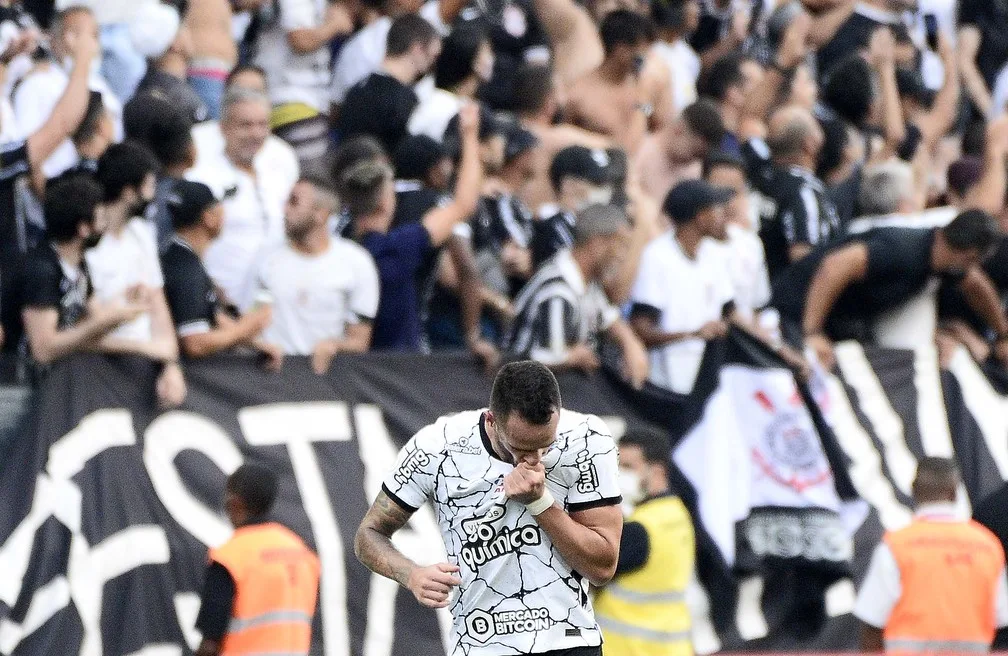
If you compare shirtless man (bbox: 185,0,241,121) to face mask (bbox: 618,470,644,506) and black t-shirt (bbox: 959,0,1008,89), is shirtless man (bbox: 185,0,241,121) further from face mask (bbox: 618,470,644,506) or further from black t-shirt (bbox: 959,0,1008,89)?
black t-shirt (bbox: 959,0,1008,89)

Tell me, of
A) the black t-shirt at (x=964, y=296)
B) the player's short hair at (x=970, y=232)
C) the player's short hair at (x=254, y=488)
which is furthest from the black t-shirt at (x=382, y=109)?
the player's short hair at (x=254, y=488)

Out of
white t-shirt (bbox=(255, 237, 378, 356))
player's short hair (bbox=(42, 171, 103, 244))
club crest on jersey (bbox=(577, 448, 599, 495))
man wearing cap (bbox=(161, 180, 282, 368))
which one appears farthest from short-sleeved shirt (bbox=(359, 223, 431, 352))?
club crest on jersey (bbox=(577, 448, 599, 495))

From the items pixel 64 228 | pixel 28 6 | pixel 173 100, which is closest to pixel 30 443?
pixel 64 228

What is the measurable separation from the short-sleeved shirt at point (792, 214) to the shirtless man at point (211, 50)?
3353mm

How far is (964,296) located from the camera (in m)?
11.0

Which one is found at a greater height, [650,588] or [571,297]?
[571,297]

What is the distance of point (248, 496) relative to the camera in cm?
770

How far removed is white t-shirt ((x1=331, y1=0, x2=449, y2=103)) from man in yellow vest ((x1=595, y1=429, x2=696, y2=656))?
177 inches

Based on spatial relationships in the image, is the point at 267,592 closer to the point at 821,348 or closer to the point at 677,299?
the point at 677,299

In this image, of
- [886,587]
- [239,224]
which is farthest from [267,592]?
[886,587]

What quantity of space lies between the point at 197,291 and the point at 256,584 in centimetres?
174

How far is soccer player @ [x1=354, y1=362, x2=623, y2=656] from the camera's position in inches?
220

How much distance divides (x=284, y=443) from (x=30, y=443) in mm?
1255

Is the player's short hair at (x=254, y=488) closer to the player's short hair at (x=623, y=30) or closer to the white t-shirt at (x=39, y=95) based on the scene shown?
the white t-shirt at (x=39, y=95)
